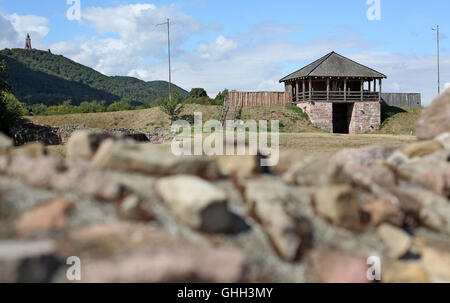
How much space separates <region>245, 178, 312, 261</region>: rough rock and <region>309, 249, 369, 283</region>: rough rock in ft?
0.40

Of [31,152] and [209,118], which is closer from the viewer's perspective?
[31,152]

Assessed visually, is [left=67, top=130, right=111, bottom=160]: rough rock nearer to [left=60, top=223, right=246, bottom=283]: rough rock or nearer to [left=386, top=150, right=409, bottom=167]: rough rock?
A: [left=60, top=223, right=246, bottom=283]: rough rock

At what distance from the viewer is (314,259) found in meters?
2.72

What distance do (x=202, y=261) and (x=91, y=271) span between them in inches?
24.5

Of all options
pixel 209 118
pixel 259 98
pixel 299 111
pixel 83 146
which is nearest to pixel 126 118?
pixel 209 118

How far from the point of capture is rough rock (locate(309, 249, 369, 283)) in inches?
104

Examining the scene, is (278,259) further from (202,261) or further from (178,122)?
(178,122)

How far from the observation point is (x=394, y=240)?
118 inches

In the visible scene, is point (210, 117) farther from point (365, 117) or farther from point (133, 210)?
point (133, 210)

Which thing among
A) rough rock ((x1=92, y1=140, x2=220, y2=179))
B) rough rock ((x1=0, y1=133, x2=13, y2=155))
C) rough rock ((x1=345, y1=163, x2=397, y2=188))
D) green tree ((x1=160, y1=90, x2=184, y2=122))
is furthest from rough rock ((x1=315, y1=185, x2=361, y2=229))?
green tree ((x1=160, y1=90, x2=184, y2=122))

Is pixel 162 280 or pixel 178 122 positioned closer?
pixel 162 280

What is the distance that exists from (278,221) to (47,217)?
4.76ft
